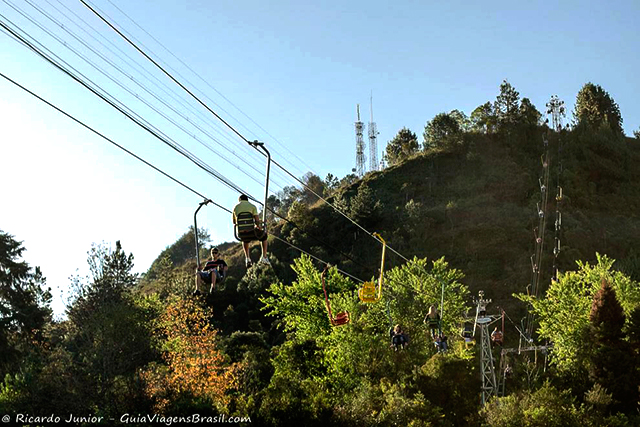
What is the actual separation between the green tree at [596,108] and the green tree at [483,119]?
16608 millimetres

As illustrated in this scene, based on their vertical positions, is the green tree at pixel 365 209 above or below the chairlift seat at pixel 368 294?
above

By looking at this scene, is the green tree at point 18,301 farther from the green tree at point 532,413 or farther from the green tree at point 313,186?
the green tree at point 313,186

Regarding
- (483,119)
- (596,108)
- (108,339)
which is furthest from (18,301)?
(596,108)

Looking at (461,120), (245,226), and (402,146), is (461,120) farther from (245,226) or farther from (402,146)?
(245,226)

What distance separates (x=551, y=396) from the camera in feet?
129

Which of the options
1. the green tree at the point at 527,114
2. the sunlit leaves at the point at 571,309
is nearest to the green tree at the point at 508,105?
the green tree at the point at 527,114

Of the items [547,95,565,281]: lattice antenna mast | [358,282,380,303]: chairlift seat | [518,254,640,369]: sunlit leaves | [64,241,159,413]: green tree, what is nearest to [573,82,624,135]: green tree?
[547,95,565,281]: lattice antenna mast

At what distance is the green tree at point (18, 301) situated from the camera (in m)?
64.9

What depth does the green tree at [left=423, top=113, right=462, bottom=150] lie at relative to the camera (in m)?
110

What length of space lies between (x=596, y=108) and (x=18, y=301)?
97454 mm

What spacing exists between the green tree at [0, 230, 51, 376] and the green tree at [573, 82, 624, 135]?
88199mm

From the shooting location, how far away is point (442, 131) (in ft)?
366

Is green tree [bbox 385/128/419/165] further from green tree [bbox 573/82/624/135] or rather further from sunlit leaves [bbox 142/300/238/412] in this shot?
sunlit leaves [bbox 142/300/238/412]

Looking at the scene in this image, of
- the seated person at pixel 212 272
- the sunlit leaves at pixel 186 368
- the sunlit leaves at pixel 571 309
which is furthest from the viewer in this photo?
the sunlit leaves at pixel 571 309
